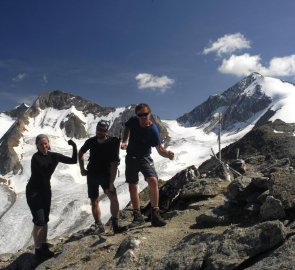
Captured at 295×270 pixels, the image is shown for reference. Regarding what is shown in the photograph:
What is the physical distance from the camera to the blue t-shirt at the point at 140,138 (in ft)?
36.9

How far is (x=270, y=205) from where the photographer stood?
31.4ft

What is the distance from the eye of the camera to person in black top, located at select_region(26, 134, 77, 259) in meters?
11.0

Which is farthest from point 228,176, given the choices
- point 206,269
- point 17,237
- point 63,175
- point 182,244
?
point 63,175

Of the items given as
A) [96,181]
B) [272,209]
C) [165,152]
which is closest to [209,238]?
[272,209]

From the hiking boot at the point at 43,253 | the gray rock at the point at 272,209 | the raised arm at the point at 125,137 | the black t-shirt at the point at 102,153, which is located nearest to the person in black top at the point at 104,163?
the black t-shirt at the point at 102,153

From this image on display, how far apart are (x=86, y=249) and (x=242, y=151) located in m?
76.5

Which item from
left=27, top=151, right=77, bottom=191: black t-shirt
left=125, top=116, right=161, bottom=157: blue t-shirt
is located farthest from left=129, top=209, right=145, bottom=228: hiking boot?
left=27, top=151, right=77, bottom=191: black t-shirt

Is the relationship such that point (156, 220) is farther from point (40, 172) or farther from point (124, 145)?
point (40, 172)

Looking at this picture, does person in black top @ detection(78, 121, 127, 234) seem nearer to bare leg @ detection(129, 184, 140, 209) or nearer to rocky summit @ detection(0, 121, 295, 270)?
bare leg @ detection(129, 184, 140, 209)

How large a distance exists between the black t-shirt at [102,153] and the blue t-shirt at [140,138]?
37cm

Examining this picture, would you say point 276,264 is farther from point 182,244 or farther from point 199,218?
point 199,218

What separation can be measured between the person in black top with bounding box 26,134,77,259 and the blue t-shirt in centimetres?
190

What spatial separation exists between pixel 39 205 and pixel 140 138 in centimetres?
273

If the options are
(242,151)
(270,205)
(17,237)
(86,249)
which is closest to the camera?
(270,205)
